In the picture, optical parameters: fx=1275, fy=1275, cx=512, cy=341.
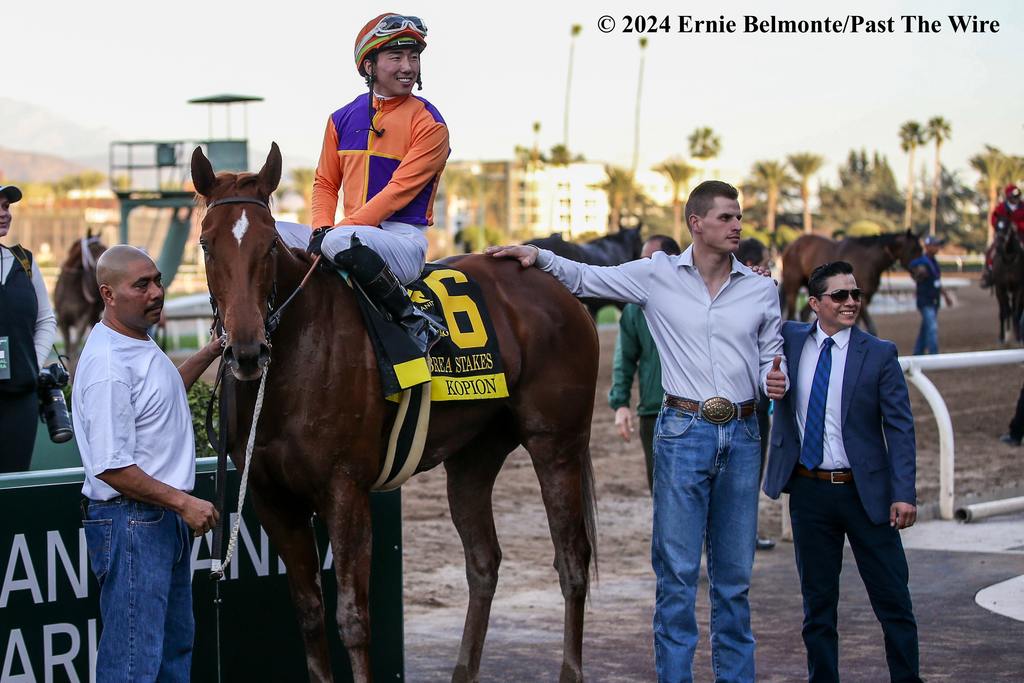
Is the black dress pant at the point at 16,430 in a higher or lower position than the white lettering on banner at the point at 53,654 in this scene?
higher

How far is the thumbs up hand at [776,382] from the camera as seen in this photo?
461 centimetres

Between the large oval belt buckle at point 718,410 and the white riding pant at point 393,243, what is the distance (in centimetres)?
117

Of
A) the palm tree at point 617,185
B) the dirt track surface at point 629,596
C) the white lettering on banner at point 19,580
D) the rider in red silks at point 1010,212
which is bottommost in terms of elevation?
the dirt track surface at point 629,596

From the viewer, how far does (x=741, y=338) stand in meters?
4.62

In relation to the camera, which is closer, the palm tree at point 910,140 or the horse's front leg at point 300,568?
the horse's front leg at point 300,568

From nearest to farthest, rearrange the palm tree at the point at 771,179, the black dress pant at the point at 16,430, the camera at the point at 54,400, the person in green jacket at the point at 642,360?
the black dress pant at the point at 16,430, the camera at the point at 54,400, the person in green jacket at the point at 642,360, the palm tree at the point at 771,179

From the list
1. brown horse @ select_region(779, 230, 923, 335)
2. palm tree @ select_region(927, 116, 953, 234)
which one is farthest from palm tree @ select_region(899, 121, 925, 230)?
brown horse @ select_region(779, 230, 923, 335)

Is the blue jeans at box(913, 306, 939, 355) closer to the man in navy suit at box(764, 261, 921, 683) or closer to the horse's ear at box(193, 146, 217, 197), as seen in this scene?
the man in navy suit at box(764, 261, 921, 683)

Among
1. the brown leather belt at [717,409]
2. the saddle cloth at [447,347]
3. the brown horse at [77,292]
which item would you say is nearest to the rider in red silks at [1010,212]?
the brown horse at [77,292]

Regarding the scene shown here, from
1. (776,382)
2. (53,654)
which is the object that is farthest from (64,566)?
(776,382)

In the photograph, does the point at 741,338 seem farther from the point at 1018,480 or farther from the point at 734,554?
the point at 1018,480

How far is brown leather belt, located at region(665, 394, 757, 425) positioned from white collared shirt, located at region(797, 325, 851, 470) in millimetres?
264

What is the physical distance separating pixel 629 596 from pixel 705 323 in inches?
114

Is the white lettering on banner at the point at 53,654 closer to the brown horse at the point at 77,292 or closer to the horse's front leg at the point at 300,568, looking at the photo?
the horse's front leg at the point at 300,568
